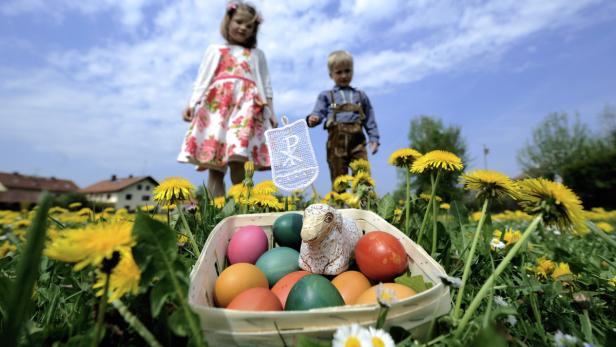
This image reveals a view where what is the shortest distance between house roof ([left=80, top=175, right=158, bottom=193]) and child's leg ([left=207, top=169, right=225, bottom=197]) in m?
34.0

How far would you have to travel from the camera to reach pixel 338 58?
14.7ft

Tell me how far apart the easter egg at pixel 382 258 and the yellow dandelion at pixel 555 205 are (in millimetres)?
413

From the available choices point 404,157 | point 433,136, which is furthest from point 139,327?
point 433,136

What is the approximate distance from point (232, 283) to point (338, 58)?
13.0 ft

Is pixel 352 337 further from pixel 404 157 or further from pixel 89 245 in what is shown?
pixel 404 157

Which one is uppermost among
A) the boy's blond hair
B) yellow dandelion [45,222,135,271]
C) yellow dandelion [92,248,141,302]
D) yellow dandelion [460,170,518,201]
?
the boy's blond hair

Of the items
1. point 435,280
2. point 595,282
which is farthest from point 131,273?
point 595,282

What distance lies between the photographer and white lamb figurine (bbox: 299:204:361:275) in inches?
43.4

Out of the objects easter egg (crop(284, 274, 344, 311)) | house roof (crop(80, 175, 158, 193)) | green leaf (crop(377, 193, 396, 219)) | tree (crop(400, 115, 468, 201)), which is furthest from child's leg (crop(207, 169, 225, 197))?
house roof (crop(80, 175, 158, 193))

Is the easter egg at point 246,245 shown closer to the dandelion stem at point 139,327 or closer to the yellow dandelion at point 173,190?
the yellow dandelion at point 173,190

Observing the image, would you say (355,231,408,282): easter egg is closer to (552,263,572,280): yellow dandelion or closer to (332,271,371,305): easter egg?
(332,271,371,305): easter egg

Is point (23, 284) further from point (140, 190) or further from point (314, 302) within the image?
point (140, 190)

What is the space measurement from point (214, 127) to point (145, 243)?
9.85ft

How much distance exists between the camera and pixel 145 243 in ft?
A: 2.20
